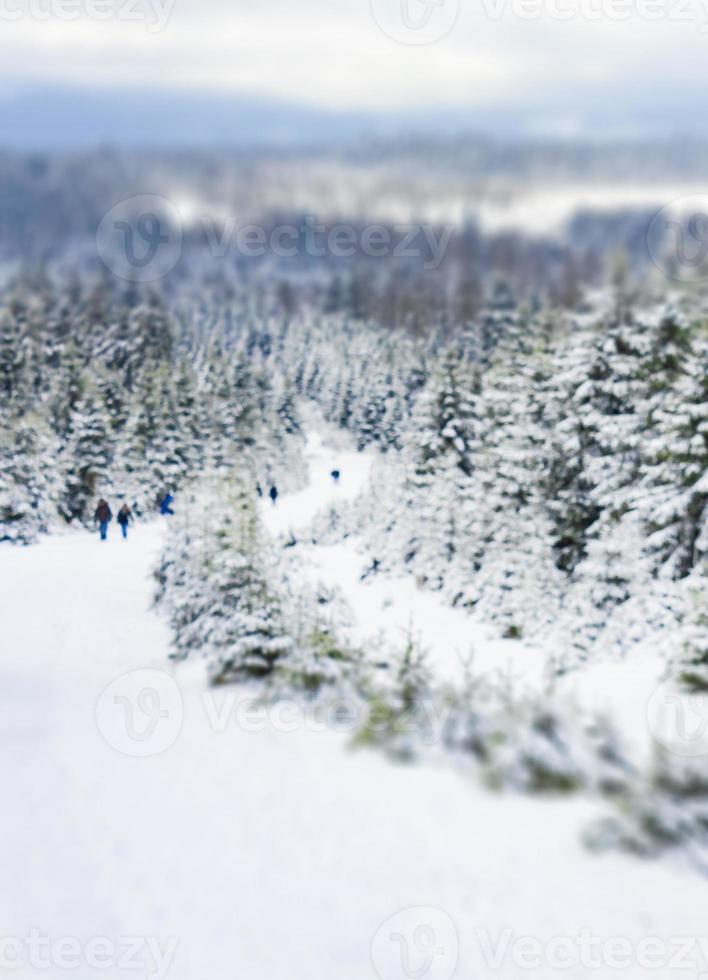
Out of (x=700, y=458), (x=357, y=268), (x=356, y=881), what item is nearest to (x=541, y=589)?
(x=700, y=458)

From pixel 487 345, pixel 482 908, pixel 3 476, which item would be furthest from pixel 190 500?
pixel 487 345

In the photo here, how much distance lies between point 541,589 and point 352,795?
924 cm

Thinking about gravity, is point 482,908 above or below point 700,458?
below

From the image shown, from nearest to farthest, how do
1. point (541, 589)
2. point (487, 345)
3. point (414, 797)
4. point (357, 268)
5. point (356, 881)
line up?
point (356, 881)
point (414, 797)
point (541, 589)
point (487, 345)
point (357, 268)

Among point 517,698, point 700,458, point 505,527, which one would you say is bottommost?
point 505,527

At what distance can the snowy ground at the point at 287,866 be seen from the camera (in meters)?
5.54

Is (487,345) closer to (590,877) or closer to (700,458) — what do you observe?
(700,458)

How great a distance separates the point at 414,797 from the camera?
6.98 m

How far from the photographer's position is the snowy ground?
5.54 m

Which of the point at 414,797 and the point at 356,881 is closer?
the point at 356,881

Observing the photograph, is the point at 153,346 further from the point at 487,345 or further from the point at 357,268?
the point at 357,268

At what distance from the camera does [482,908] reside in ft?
19.0

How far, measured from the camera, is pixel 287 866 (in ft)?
21.2

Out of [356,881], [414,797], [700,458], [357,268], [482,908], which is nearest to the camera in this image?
[482,908]
